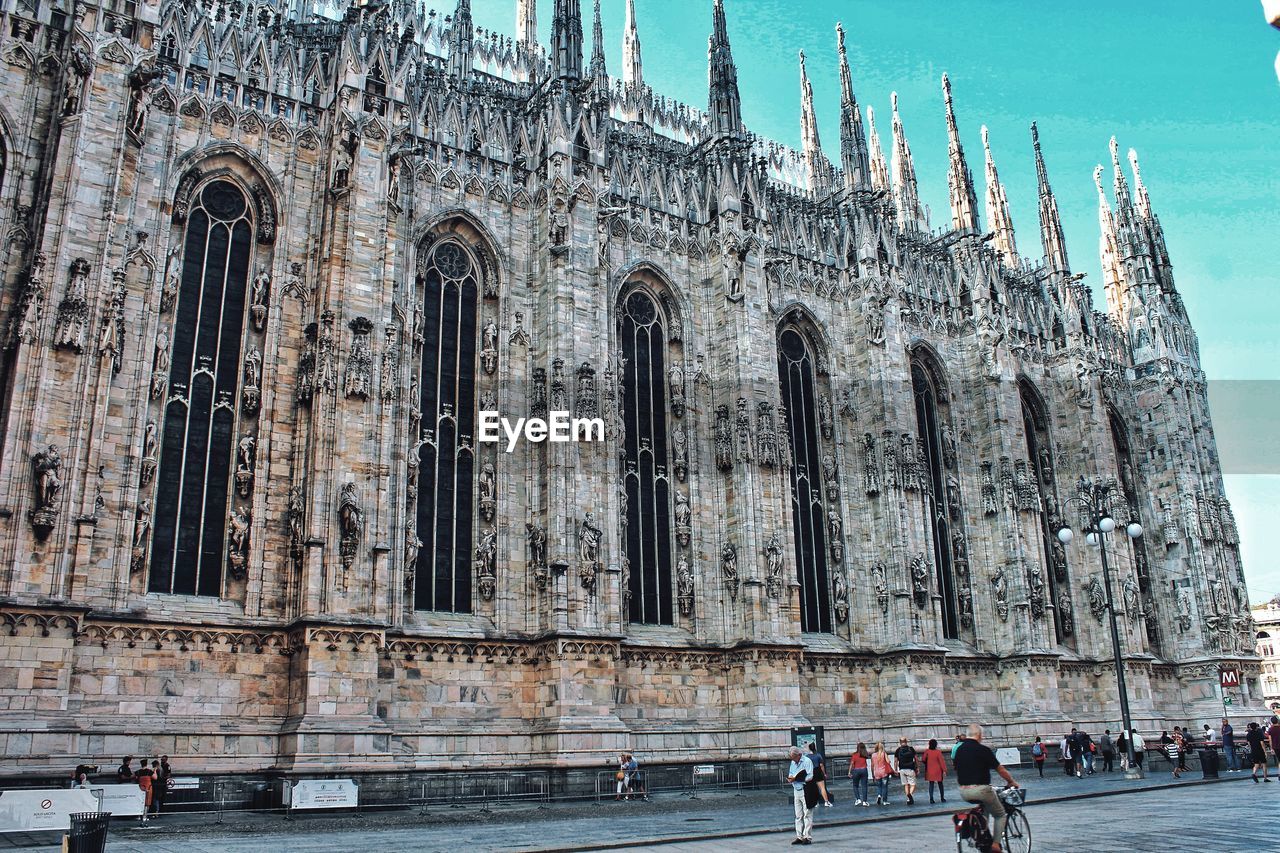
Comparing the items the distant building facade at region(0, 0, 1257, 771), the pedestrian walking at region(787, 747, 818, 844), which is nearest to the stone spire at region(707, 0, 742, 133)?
the distant building facade at region(0, 0, 1257, 771)

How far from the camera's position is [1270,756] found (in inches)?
1303

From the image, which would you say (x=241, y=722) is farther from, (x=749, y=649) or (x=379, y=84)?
(x=379, y=84)

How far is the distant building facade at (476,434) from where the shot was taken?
2206 centimetres

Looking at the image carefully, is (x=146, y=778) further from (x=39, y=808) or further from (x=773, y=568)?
(x=773, y=568)

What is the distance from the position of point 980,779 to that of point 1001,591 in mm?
27674

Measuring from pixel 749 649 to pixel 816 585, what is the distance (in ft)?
18.1

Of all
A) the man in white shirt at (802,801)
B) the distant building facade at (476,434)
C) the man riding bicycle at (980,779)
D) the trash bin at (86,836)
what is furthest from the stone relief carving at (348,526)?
the man riding bicycle at (980,779)

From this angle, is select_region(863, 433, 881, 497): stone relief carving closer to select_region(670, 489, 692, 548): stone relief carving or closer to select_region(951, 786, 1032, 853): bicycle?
select_region(670, 489, 692, 548): stone relief carving

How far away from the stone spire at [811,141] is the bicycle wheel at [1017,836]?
1394 inches

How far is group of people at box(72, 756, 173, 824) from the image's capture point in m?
18.8

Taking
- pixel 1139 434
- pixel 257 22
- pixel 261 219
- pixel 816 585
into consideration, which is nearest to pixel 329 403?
pixel 261 219

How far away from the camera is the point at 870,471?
35188 millimetres

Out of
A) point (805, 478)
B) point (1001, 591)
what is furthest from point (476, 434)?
point (1001, 591)

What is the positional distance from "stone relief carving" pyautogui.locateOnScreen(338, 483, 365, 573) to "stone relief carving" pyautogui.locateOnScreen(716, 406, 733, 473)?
1162 centimetres
